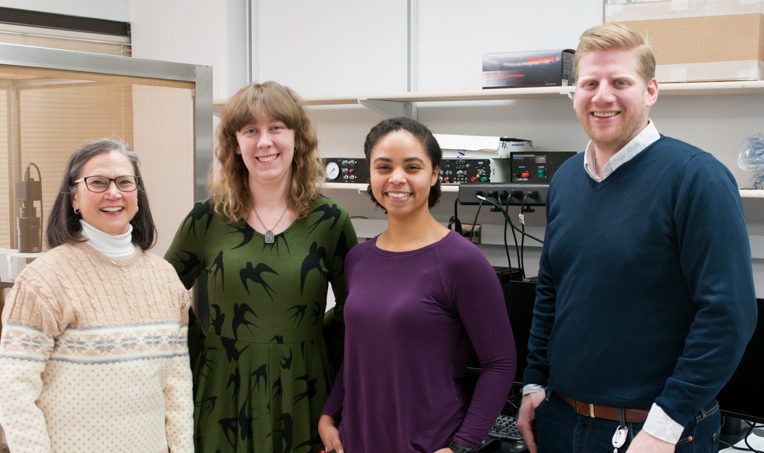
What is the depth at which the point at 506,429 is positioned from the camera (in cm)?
191

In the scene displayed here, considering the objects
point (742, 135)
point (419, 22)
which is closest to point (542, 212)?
point (742, 135)

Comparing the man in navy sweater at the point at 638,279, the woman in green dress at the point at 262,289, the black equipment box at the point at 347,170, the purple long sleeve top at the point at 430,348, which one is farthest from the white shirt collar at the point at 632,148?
the black equipment box at the point at 347,170

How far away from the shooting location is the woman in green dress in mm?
1544

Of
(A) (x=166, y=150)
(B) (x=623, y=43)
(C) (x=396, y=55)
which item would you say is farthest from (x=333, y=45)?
(B) (x=623, y=43)

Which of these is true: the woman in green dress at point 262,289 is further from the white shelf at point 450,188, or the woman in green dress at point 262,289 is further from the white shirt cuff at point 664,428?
the white shirt cuff at point 664,428

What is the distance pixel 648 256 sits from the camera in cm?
121

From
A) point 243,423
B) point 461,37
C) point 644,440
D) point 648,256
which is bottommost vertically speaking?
A: point 243,423

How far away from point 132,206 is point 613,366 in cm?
102

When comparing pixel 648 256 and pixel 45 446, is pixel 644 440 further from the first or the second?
pixel 45 446

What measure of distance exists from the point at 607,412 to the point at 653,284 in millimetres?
269

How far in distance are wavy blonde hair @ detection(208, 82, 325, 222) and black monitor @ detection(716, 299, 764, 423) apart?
1197 millimetres

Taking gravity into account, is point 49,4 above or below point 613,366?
above

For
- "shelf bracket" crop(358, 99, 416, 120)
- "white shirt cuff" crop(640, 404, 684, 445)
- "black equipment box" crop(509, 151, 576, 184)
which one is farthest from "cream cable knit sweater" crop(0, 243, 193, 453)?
"shelf bracket" crop(358, 99, 416, 120)

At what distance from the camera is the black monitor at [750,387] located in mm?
1717
